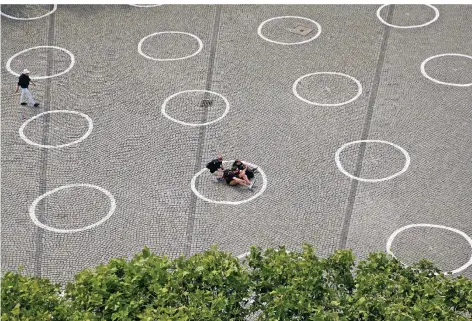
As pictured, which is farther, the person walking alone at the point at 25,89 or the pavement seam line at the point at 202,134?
the person walking alone at the point at 25,89

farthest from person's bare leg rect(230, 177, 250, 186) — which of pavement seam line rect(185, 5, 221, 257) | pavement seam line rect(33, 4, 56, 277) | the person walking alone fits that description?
the person walking alone

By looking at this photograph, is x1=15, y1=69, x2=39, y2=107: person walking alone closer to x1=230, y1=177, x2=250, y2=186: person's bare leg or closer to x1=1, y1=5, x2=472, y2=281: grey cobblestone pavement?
x1=1, y1=5, x2=472, y2=281: grey cobblestone pavement

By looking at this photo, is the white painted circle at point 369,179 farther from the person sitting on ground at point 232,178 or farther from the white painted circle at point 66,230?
the white painted circle at point 66,230

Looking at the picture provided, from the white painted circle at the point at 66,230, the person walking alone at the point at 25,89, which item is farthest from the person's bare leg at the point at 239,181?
the person walking alone at the point at 25,89

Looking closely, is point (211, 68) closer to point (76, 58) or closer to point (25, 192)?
point (76, 58)

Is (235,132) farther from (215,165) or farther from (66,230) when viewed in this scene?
(66,230)

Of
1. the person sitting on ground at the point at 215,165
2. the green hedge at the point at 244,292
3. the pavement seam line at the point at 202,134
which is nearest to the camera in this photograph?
the green hedge at the point at 244,292

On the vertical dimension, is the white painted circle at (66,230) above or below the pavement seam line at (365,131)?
below

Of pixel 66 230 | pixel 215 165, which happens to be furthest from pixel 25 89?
pixel 215 165

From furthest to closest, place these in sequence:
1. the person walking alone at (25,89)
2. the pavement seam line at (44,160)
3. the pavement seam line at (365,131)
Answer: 1. the person walking alone at (25,89)
2. the pavement seam line at (365,131)
3. the pavement seam line at (44,160)
